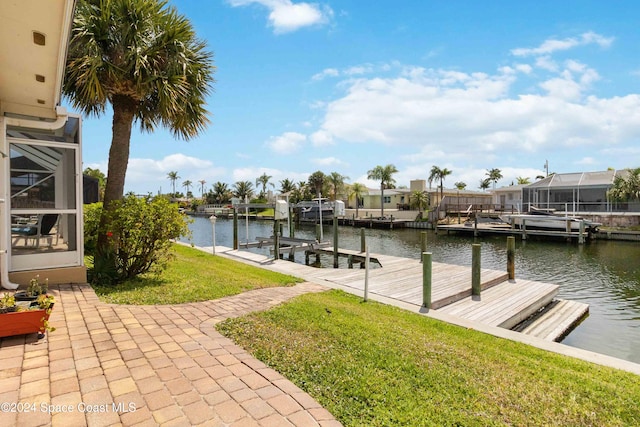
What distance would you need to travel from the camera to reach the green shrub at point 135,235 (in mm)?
6441

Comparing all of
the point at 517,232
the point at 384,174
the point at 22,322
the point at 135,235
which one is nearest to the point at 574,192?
the point at 517,232

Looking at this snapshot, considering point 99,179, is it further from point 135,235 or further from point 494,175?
point 494,175

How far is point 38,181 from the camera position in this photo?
5988mm

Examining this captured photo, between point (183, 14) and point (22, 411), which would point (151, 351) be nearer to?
point (22, 411)

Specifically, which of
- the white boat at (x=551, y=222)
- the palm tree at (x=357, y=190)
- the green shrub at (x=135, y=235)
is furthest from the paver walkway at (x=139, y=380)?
the palm tree at (x=357, y=190)

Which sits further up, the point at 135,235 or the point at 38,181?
the point at 38,181

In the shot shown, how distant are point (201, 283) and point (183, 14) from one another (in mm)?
6083

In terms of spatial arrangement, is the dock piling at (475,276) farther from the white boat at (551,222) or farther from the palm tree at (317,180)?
the palm tree at (317,180)

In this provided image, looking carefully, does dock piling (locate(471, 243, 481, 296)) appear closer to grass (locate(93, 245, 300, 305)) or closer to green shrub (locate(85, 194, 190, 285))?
grass (locate(93, 245, 300, 305))

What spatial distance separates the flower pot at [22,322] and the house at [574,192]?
37291 mm

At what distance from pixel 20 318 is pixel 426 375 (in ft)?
13.6

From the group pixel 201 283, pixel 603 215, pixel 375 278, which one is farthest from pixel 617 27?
pixel 603 215

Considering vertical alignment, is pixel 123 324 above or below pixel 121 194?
below

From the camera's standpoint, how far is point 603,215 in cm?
2950
